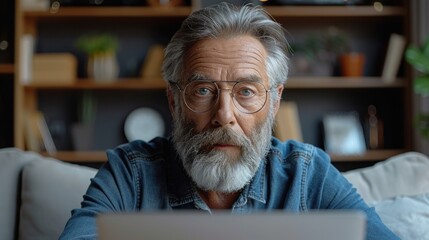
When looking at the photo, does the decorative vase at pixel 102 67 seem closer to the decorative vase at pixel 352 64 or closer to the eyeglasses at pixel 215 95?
the decorative vase at pixel 352 64

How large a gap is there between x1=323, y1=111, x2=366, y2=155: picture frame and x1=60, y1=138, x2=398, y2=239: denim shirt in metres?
2.61

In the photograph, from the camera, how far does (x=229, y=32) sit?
1.91 metres

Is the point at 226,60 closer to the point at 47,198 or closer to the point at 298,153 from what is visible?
the point at 298,153

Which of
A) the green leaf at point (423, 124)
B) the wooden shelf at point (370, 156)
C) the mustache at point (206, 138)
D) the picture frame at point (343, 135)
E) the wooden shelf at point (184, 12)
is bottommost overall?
the wooden shelf at point (370, 156)

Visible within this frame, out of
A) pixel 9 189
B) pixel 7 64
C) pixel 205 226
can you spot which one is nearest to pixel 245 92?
pixel 9 189

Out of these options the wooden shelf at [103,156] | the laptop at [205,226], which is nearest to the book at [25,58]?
the wooden shelf at [103,156]

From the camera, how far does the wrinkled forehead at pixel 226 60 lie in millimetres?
1854

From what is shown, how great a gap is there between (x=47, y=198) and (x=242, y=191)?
1.94ft

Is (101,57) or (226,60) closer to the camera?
(226,60)

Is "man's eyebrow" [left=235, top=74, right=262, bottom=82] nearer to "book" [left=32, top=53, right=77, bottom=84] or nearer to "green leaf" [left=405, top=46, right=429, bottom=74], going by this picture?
"green leaf" [left=405, top=46, right=429, bottom=74]

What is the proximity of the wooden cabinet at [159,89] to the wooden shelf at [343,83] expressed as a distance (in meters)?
0.01

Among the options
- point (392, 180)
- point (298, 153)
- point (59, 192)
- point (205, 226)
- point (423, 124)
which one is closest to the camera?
point (205, 226)

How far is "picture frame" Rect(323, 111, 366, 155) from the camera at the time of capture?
4.57m

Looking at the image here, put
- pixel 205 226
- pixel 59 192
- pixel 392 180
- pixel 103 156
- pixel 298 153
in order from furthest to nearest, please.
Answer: pixel 103 156
pixel 392 180
pixel 59 192
pixel 298 153
pixel 205 226
